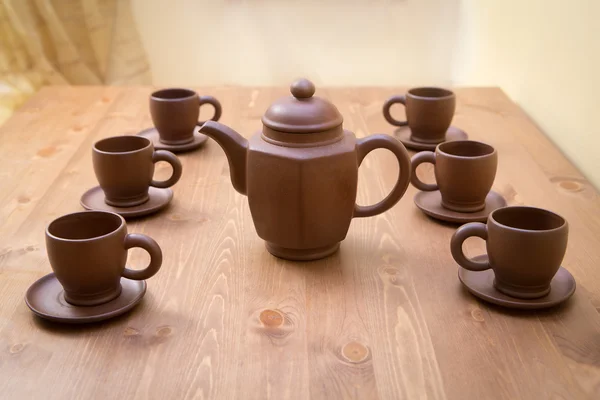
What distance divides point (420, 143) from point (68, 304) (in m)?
0.82

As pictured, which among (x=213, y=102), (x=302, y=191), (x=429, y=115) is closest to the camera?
(x=302, y=191)

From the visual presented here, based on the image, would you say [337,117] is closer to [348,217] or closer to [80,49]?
[348,217]

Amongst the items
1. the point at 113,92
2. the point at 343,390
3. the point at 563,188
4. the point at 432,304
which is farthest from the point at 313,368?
the point at 113,92

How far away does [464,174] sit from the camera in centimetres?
113

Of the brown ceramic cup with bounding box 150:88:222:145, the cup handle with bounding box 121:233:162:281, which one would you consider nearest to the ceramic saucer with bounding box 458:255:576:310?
the cup handle with bounding box 121:233:162:281

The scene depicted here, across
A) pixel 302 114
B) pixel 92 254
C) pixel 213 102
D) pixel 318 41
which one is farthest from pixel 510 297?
pixel 318 41

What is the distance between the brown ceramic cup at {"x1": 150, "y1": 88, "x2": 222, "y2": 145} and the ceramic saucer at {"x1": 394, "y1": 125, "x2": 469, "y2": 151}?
42cm

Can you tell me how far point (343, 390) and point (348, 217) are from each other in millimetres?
313

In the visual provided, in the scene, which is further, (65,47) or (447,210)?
(65,47)

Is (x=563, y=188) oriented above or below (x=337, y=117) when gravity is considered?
below

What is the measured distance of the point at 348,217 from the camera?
101 centimetres

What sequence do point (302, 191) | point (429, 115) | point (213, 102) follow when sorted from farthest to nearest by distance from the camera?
point (213, 102) → point (429, 115) → point (302, 191)

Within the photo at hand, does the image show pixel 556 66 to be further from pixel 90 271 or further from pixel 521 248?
pixel 90 271

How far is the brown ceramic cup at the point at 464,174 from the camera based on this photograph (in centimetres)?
113
